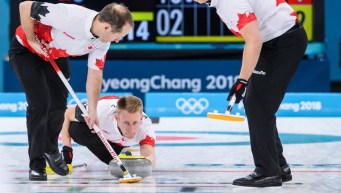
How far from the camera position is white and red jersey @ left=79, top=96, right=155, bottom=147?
547 centimetres

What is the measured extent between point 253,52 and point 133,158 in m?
1.08

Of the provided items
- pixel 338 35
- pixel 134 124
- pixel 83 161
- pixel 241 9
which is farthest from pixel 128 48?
pixel 241 9

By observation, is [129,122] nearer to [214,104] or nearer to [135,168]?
[135,168]

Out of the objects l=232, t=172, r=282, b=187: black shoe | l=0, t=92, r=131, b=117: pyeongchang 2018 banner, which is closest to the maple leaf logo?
l=232, t=172, r=282, b=187: black shoe

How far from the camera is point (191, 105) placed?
9.77 metres

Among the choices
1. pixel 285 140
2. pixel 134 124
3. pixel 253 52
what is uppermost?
pixel 253 52

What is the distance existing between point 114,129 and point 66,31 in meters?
0.82

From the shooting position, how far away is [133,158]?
203 inches

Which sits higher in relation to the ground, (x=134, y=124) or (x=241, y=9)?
(x=241, y=9)

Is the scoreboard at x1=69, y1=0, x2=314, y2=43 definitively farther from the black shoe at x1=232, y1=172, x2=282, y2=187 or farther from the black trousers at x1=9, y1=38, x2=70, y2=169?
the black shoe at x1=232, y1=172, x2=282, y2=187

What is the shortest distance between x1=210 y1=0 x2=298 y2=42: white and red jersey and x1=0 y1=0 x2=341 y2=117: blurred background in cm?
535

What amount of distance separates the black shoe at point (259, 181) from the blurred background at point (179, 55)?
17.9 feet

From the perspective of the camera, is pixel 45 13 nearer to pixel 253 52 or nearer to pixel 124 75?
pixel 253 52

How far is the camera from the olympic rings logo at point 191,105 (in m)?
9.74
